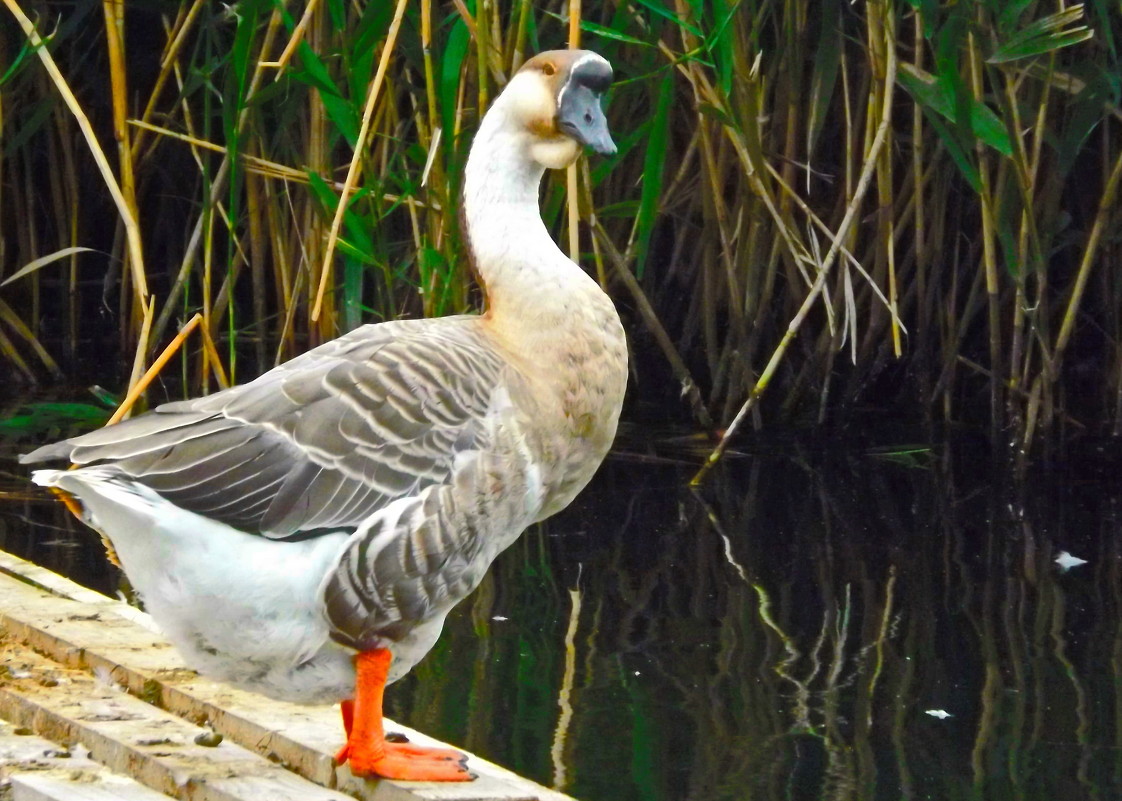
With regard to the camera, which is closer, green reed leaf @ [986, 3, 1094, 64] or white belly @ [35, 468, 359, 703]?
white belly @ [35, 468, 359, 703]

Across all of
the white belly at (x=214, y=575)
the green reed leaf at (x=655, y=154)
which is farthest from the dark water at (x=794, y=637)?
the green reed leaf at (x=655, y=154)

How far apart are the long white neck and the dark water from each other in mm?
870

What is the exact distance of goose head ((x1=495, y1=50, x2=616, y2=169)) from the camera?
2.46 metres

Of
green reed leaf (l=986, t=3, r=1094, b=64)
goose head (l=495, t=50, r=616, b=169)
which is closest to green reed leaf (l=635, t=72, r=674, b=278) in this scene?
green reed leaf (l=986, t=3, r=1094, b=64)

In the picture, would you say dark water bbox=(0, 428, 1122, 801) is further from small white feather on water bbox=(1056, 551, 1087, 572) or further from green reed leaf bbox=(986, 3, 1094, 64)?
green reed leaf bbox=(986, 3, 1094, 64)

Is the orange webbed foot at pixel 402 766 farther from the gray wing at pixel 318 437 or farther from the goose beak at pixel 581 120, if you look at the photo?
the goose beak at pixel 581 120

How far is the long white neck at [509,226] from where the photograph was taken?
2441 millimetres

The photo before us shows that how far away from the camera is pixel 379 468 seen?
2234 millimetres

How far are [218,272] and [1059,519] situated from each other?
9.65ft

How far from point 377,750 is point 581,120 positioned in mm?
990

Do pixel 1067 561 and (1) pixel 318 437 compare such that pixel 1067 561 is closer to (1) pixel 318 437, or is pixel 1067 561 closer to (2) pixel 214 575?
(1) pixel 318 437

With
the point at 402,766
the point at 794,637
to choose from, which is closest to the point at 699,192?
the point at 794,637

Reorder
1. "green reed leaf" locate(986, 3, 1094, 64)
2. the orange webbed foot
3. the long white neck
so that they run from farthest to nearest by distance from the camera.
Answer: "green reed leaf" locate(986, 3, 1094, 64) < the long white neck < the orange webbed foot

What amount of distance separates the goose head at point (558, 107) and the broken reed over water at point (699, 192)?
100cm
